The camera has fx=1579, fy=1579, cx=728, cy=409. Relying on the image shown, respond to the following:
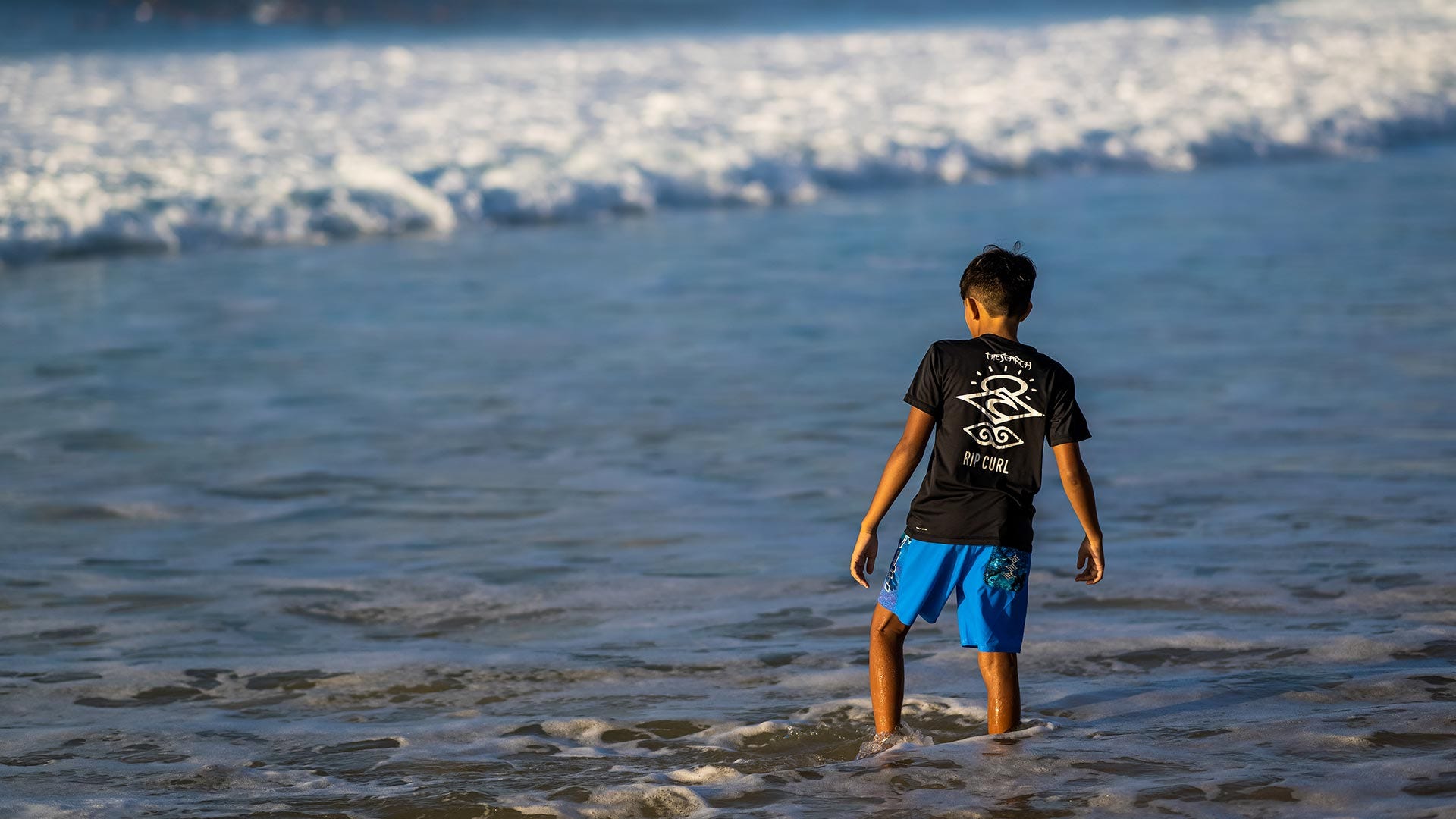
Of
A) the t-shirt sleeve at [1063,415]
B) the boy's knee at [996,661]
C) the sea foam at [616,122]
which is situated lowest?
the boy's knee at [996,661]

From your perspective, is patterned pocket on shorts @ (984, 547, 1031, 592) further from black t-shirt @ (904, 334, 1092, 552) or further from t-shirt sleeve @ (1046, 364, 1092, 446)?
t-shirt sleeve @ (1046, 364, 1092, 446)

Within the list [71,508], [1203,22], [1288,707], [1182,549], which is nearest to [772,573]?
[1182,549]

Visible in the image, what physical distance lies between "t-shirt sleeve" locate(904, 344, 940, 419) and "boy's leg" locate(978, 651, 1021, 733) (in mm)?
586

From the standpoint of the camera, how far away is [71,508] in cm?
605

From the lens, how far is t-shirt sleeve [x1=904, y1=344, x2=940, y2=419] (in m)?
3.52

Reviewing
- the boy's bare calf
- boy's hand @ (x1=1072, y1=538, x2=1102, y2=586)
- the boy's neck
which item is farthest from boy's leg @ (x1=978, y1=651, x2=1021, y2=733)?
the boy's neck

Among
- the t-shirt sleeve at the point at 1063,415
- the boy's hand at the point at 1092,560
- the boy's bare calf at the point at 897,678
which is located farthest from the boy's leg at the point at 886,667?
the t-shirt sleeve at the point at 1063,415

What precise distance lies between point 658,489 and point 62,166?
35.4 ft

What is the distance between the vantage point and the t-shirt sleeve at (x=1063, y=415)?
346cm

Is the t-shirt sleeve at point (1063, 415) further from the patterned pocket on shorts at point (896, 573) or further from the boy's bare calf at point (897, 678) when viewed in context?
the boy's bare calf at point (897, 678)

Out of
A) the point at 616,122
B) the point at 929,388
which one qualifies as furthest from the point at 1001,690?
the point at 616,122

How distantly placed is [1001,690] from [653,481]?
9.38 feet

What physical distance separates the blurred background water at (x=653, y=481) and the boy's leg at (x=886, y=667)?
154 millimetres

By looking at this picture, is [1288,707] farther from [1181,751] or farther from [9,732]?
[9,732]
